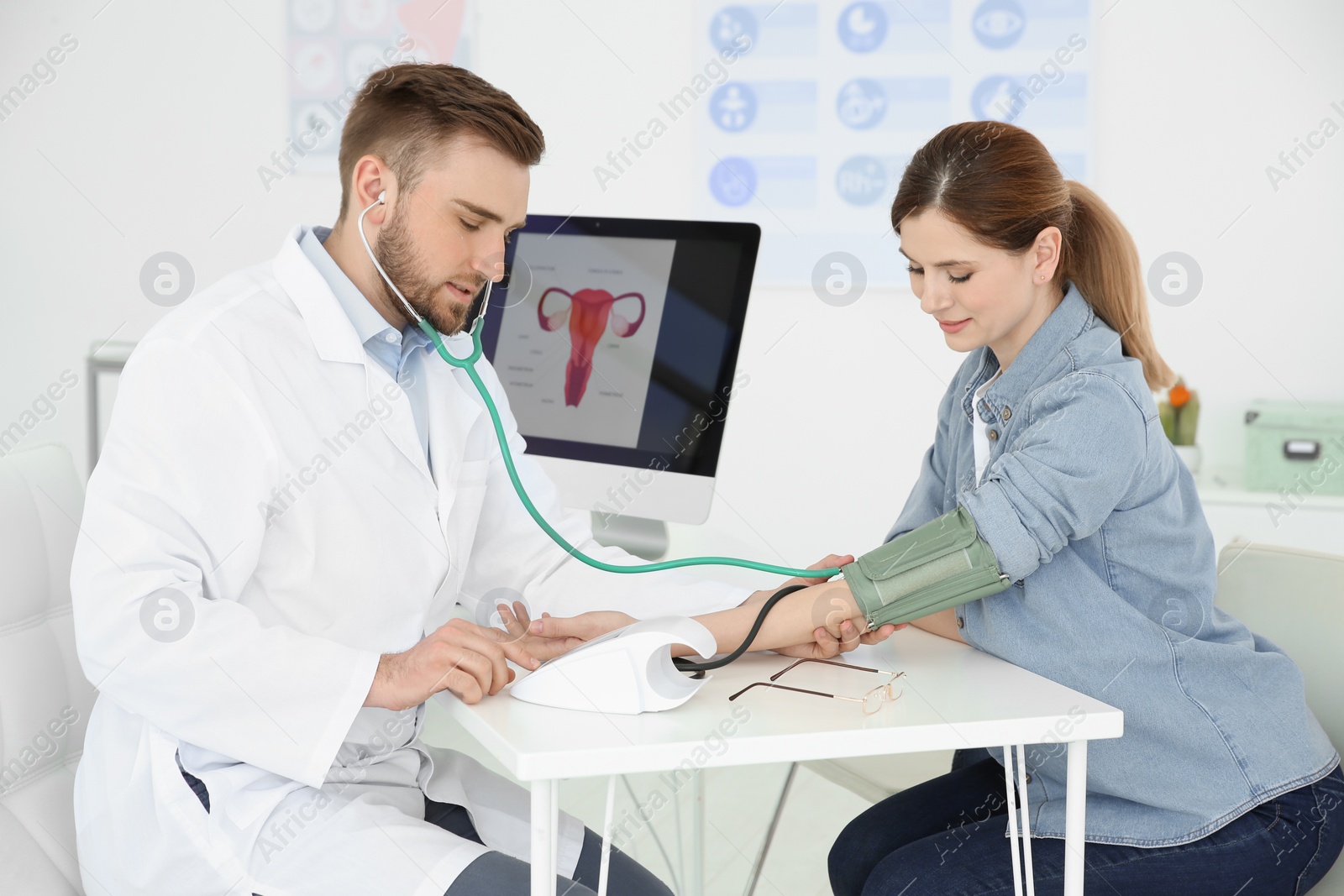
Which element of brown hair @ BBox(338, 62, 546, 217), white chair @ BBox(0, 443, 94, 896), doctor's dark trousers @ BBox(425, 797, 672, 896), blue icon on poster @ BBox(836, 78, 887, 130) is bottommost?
doctor's dark trousers @ BBox(425, 797, 672, 896)

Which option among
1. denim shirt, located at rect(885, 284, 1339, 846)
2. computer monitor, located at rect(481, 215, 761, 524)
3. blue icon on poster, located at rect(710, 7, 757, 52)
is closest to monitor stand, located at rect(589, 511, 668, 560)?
computer monitor, located at rect(481, 215, 761, 524)

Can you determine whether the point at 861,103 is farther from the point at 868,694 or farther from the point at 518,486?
the point at 868,694

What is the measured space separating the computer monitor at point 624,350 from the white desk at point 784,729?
72cm

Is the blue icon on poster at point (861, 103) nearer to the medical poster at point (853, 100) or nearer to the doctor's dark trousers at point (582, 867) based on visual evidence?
the medical poster at point (853, 100)

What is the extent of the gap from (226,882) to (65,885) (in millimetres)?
218

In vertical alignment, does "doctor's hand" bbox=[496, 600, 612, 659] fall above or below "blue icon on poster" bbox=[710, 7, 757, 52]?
below

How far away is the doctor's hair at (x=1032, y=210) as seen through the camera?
4.10ft

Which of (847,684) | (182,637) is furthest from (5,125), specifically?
(847,684)

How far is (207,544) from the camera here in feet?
3.40

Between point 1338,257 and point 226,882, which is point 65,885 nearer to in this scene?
point 226,882

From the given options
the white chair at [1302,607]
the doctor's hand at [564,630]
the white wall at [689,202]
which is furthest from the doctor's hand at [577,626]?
the white wall at [689,202]

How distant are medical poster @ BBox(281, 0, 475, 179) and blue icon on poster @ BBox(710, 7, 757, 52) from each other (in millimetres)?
713

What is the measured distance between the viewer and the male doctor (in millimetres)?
994

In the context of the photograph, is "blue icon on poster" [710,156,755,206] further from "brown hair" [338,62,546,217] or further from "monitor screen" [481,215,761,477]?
"brown hair" [338,62,546,217]
